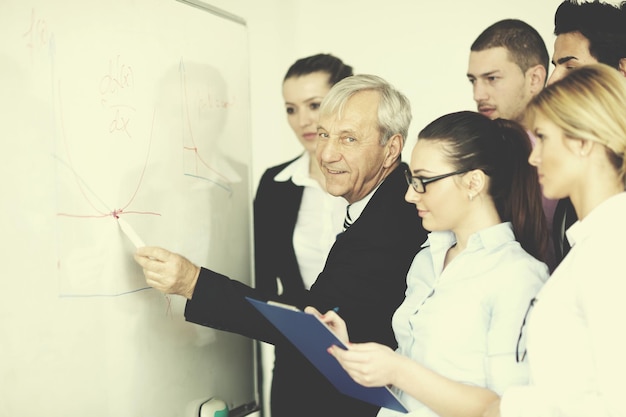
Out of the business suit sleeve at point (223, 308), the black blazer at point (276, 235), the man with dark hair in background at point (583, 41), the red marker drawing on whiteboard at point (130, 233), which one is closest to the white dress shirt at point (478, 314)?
the man with dark hair in background at point (583, 41)

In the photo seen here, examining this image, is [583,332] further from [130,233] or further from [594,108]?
[130,233]

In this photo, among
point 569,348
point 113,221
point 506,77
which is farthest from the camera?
point 506,77

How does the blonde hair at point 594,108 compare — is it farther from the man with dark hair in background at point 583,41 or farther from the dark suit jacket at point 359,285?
the dark suit jacket at point 359,285

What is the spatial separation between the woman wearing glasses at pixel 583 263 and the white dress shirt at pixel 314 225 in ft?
3.47

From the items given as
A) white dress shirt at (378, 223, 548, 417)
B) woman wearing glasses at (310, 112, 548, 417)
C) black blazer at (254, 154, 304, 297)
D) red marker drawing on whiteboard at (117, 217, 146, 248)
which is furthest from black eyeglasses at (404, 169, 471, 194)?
black blazer at (254, 154, 304, 297)

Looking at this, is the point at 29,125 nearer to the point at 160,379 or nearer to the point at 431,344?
the point at 160,379

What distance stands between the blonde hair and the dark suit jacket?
0.58m

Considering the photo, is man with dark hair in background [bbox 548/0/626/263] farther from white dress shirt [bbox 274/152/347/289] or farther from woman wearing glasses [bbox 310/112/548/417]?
white dress shirt [bbox 274/152/347/289]

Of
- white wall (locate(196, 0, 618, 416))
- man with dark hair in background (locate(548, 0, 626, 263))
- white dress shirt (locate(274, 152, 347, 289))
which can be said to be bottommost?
white dress shirt (locate(274, 152, 347, 289))

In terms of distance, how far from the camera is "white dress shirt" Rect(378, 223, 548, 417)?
4.12ft

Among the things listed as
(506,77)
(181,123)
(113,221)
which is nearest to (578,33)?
(506,77)

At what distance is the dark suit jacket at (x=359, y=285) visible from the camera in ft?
5.28

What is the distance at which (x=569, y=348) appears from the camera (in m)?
1.12

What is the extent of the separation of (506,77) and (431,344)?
138 centimetres
